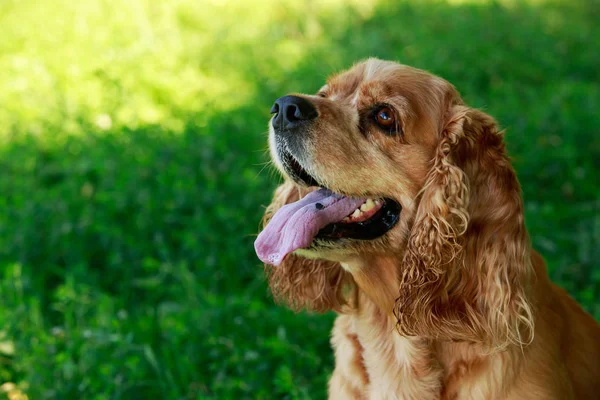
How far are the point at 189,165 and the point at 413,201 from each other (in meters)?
2.83

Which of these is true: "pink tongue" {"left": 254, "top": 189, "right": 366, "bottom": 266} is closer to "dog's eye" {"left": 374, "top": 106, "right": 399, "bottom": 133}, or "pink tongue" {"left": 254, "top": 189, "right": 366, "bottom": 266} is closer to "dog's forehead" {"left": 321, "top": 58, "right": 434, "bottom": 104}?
"dog's eye" {"left": 374, "top": 106, "right": 399, "bottom": 133}

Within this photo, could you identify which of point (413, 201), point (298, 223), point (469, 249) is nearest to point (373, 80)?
point (413, 201)

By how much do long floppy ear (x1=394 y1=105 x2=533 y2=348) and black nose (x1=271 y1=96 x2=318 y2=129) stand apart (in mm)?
537

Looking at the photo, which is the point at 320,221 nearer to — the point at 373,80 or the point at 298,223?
the point at 298,223

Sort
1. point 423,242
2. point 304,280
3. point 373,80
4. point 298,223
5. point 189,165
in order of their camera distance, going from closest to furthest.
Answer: point 423,242 < point 298,223 < point 373,80 < point 304,280 < point 189,165

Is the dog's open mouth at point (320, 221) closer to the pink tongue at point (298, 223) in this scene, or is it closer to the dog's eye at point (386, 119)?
the pink tongue at point (298, 223)

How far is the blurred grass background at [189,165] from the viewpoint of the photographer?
3.85 meters

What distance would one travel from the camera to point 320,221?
2855 millimetres

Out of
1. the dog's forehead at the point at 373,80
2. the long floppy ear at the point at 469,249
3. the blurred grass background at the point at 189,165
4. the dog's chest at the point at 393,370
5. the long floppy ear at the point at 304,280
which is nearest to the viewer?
the long floppy ear at the point at 469,249

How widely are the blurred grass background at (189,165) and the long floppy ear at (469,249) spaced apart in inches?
42.3

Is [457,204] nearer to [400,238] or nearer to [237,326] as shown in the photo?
[400,238]

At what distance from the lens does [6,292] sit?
4.15 metres

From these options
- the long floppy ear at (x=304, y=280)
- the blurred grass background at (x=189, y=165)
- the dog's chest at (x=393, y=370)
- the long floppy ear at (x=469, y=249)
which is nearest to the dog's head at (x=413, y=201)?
the long floppy ear at (x=469, y=249)

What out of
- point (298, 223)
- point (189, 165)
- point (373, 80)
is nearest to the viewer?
point (298, 223)
